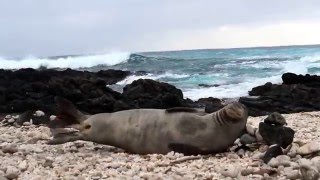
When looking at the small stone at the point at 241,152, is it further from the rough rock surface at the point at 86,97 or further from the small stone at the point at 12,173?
the rough rock surface at the point at 86,97

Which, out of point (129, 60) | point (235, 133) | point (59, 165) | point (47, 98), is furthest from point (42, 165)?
point (129, 60)

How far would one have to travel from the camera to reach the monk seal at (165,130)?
6.05 meters

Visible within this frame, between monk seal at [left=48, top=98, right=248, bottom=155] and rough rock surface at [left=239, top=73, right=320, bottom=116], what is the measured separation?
17.5 feet

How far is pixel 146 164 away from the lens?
551cm

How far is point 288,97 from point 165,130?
848cm

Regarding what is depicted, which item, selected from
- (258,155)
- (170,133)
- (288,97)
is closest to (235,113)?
(258,155)

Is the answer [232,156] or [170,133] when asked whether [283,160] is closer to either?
[232,156]

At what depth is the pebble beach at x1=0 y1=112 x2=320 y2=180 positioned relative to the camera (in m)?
4.91

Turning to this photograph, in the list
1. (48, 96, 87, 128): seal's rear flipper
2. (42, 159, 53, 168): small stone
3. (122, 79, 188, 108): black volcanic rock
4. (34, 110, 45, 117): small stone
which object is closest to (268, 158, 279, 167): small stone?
(42, 159, 53, 168): small stone

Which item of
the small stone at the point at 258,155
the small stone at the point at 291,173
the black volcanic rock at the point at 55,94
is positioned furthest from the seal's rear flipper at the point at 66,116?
the black volcanic rock at the point at 55,94

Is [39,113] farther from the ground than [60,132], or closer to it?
closer to it

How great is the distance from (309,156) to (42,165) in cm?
269

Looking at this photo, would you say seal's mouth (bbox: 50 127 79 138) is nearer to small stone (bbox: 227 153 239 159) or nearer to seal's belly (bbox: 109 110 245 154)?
seal's belly (bbox: 109 110 245 154)

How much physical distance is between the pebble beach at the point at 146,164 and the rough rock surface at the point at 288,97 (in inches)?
224
